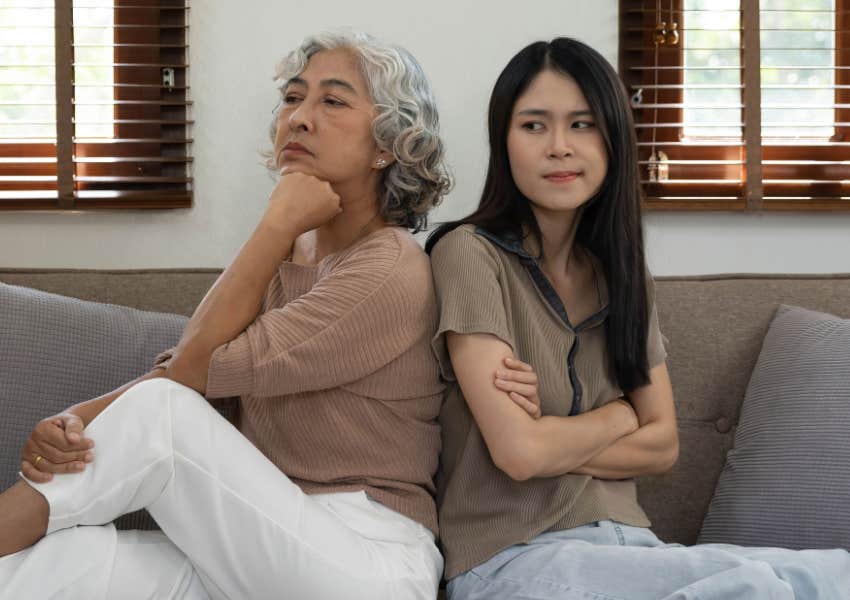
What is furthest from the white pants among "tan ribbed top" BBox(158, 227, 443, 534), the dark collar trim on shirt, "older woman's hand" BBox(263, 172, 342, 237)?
the dark collar trim on shirt

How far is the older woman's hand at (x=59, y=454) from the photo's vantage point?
1460 mm

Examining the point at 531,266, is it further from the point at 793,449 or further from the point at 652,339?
the point at 793,449

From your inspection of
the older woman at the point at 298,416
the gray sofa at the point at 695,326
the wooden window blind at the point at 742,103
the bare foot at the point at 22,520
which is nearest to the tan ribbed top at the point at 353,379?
the older woman at the point at 298,416

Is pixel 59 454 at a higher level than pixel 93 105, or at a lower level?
lower

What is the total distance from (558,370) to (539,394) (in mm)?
58

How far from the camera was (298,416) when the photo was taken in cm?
167

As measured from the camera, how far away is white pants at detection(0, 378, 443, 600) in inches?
56.5

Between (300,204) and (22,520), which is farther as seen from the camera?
(300,204)

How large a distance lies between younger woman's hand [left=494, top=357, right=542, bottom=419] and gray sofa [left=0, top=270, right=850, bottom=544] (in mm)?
519

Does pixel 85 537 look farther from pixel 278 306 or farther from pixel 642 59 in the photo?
pixel 642 59

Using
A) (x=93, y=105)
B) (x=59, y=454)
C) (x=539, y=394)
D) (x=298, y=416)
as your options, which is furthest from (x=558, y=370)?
(x=93, y=105)

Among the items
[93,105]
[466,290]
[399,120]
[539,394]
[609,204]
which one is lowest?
[539,394]

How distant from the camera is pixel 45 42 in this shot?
7.88ft

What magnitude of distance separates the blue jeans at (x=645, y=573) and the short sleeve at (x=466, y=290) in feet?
1.03
